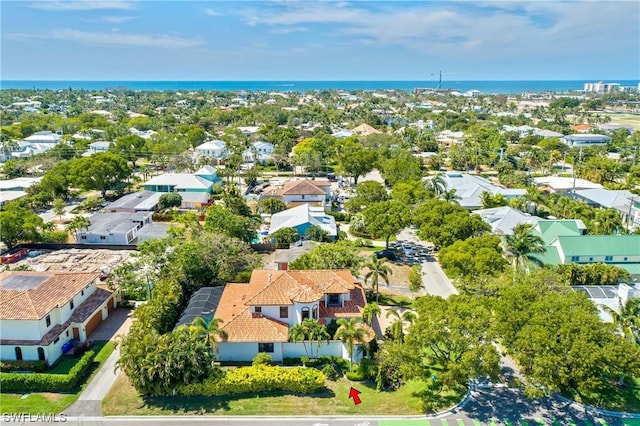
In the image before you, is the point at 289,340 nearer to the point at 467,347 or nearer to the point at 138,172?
the point at 467,347

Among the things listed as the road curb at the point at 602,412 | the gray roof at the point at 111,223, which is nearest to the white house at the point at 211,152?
the gray roof at the point at 111,223

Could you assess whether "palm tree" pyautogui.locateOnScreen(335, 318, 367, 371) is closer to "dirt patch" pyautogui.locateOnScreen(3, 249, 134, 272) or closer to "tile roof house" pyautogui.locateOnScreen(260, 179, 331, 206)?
"dirt patch" pyautogui.locateOnScreen(3, 249, 134, 272)

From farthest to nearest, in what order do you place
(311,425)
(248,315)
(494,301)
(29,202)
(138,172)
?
(138,172) < (29,202) < (248,315) < (494,301) < (311,425)

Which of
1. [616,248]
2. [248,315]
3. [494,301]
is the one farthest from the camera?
[616,248]

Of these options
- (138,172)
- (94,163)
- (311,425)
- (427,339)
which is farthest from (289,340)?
(138,172)

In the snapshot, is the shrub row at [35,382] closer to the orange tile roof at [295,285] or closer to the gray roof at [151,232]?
the orange tile roof at [295,285]

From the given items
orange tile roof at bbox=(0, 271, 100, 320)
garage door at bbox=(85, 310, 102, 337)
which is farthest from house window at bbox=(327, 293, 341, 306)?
orange tile roof at bbox=(0, 271, 100, 320)
